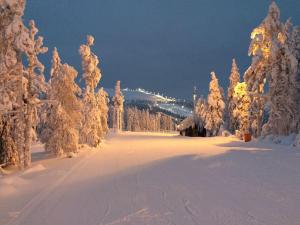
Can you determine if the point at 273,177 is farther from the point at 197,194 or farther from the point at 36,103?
the point at 36,103

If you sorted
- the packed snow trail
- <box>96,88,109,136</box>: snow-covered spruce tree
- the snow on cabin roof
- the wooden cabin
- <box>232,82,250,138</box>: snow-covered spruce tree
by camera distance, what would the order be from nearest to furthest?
the packed snow trail, <box>232,82,250,138</box>: snow-covered spruce tree, <box>96,88,109,136</box>: snow-covered spruce tree, the wooden cabin, the snow on cabin roof

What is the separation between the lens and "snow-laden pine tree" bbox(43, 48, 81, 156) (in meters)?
28.0

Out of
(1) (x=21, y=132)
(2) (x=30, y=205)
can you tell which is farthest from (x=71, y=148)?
(2) (x=30, y=205)

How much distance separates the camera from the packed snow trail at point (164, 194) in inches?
365

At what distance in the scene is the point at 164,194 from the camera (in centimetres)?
1201

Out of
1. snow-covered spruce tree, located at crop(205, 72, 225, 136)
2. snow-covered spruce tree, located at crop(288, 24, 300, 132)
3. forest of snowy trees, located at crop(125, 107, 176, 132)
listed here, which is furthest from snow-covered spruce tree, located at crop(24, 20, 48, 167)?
forest of snowy trees, located at crop(125, 107, 176, 132)

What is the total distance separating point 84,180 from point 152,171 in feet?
9.67

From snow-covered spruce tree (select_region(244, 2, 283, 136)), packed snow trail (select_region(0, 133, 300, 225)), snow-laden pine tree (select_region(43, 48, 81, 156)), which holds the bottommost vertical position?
packed snow trail (select_region(0, 133, 300, 225))

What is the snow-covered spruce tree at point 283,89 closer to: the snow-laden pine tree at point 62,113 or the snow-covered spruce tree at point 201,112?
the snow-laden pine tree at point 62,113

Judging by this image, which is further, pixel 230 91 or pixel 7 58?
pixel 230 91

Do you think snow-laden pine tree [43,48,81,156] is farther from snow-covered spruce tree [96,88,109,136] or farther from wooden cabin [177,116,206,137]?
wooden cabin [177,116,206,137]

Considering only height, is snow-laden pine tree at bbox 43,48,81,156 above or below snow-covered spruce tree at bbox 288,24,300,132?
below

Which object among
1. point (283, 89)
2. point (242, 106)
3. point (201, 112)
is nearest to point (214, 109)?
point (201, 112)

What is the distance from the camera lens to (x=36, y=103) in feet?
76.2
